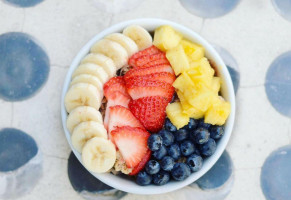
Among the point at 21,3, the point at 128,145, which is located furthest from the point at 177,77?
the point at 21,3

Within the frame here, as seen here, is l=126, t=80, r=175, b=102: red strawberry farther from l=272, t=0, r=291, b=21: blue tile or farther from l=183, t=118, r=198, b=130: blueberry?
l=272, t=0, r=291, b=21: blue tile

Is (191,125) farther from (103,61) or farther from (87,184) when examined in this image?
(87,184)

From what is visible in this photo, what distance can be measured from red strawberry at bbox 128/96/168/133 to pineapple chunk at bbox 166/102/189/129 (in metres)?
0.02

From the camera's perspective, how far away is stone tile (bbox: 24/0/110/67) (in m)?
1.45

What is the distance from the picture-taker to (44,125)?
1.39 metres

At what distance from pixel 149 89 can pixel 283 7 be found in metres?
0.66

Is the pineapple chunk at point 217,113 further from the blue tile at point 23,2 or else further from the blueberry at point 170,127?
the blue tile at point 23,2

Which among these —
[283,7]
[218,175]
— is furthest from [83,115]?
[283,7]

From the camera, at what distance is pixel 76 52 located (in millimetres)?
1452

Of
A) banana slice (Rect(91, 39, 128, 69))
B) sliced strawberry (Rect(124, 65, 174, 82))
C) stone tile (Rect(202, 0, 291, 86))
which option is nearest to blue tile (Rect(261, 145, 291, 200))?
stone tile (Rect(202, 0, 291, 86))

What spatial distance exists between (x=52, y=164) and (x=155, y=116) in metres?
0.42

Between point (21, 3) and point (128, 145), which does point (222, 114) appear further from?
point (21, 3)

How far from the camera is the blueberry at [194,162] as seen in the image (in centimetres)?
116

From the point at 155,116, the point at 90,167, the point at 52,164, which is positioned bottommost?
the point at 52,164
